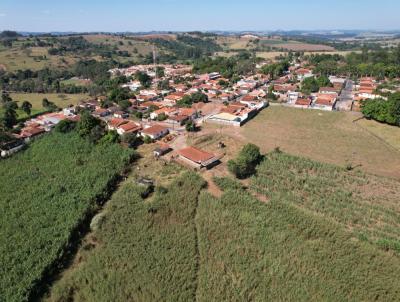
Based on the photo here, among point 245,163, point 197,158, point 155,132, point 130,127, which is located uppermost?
point 245,163

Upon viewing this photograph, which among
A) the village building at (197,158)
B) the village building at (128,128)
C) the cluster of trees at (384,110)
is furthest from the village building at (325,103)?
the village building at (128,128)

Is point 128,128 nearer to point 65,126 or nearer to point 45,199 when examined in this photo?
point 65,126

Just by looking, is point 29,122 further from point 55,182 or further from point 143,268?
point 143,268

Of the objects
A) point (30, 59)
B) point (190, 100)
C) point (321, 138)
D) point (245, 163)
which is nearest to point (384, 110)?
point (321, 138)

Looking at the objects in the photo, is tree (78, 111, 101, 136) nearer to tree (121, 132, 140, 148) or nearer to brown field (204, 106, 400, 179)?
tree (121, 132, 140, 148)

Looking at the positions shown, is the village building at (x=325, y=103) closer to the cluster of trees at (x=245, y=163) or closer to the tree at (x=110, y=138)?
the cluster of trees at (x=245, y=163)
